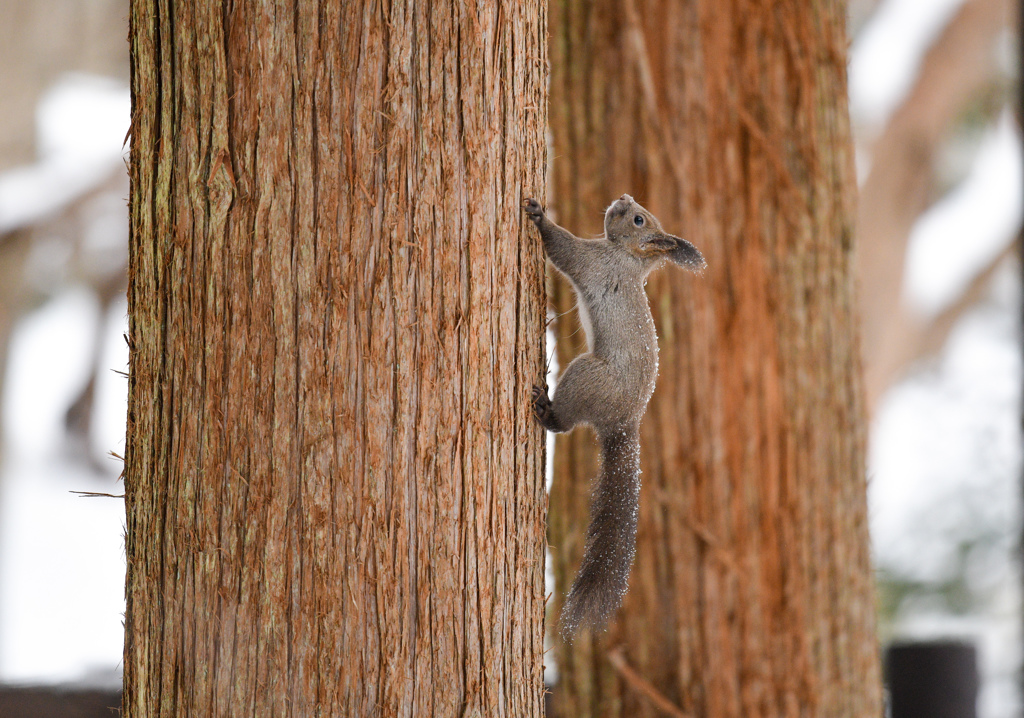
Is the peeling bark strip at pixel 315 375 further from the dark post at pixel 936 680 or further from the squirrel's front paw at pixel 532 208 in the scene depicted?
the dark post at pixel 936 680

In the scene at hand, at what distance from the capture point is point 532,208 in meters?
1.86

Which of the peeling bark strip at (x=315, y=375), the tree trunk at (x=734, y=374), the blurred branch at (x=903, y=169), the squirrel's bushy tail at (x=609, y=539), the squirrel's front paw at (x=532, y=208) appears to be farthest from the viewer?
the blurred branch at (x=903, y=169)

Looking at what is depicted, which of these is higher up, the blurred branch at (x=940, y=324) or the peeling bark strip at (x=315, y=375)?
the blurred branch at (x=940, y=324)

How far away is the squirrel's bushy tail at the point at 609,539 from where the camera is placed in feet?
6.40

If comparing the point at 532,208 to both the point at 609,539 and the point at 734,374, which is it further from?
the point at 734,374

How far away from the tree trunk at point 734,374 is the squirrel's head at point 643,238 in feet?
2.32

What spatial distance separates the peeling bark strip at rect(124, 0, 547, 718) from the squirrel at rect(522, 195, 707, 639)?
294 mm

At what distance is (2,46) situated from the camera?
25.5 ft

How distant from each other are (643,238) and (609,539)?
82 cm

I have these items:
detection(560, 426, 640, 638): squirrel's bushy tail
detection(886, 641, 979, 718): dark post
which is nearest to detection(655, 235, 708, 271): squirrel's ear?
detection(560, 426, 640, 638): squirrel's bushy tail

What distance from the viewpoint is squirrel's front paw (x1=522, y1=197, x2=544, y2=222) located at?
6.07 feet

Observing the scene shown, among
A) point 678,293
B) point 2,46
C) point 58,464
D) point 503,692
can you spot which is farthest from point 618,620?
point 2,46

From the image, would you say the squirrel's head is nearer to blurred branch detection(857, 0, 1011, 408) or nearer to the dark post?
the dark post

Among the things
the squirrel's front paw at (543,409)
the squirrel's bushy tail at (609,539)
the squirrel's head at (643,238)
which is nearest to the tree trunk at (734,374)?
the squirrel's head at (643,238)
